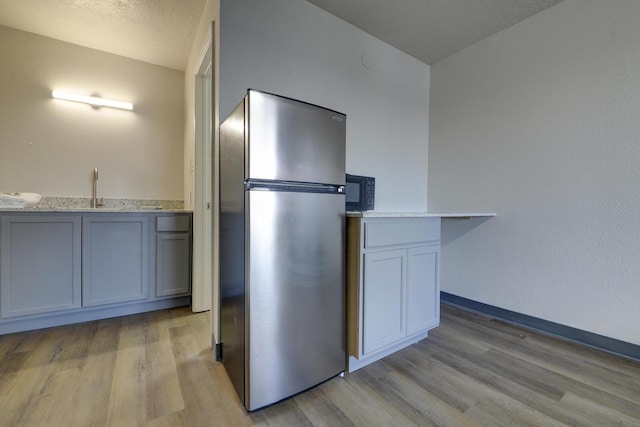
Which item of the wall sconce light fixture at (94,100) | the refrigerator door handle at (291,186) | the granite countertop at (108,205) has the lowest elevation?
the granite countertop at (108,205)

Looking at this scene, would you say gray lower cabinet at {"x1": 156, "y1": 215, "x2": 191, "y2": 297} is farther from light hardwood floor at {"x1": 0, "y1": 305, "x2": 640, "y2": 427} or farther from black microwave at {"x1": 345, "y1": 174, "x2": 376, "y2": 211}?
black microwave at {"x1": 345, "y1": 174, "x2": 376, "y2": 211}

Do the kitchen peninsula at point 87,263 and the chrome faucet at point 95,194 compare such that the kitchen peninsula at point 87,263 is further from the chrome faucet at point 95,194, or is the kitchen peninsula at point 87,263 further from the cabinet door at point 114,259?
the chrome faucet at point 95,194

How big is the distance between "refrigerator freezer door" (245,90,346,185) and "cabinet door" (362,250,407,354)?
544 millimetres

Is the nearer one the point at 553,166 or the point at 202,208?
the point at 553,166

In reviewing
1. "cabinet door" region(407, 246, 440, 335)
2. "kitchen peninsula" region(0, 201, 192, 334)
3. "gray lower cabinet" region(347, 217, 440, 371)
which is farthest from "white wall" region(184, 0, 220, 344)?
"cabinet door" region(407, 246, 440, 335)

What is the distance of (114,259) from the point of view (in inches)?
88.0

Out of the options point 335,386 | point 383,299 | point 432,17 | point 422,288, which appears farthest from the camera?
point 432,17

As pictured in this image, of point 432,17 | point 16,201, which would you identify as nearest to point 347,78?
point 432,17

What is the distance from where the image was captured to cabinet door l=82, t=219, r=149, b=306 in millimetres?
2141

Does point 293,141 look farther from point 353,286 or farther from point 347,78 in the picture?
point 347,78

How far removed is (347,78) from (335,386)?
2284mm

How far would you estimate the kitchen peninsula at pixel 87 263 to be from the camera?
6.32 feet

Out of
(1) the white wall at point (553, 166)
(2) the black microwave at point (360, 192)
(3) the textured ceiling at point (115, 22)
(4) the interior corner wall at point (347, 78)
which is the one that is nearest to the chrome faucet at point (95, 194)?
(3) the textured ceiling at point (115, 22)

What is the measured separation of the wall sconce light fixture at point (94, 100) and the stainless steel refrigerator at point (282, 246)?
1.95 metres
